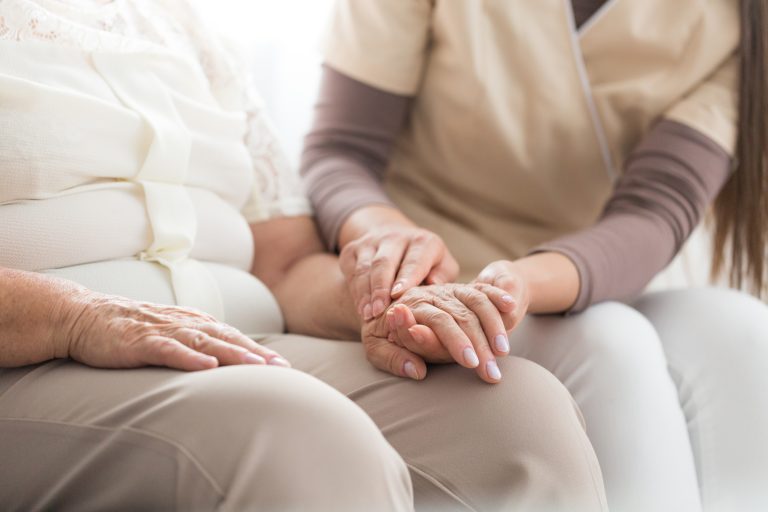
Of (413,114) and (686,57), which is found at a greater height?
(686,57)

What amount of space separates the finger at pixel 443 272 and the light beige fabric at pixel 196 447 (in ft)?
1.07

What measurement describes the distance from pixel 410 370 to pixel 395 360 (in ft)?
0.08

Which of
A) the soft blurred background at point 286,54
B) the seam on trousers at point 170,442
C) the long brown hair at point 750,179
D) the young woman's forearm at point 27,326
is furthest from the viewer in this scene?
the soft blurred background at point 286,54

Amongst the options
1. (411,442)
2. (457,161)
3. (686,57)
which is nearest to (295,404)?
(411,442)

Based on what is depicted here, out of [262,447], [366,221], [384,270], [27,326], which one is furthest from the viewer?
[366,221]

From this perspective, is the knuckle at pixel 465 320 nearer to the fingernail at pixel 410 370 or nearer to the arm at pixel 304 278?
the fingernail at pixel 410 370

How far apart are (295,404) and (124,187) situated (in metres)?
0.39

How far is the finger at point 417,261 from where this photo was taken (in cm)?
90

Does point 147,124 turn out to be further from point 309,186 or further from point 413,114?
point 413,114

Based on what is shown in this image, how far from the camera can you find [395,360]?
83cm

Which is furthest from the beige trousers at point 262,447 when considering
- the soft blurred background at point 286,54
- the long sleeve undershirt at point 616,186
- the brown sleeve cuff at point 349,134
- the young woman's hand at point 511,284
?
the soft blurred background at point 286,54

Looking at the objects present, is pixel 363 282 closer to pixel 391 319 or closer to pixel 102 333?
pixel 391 319

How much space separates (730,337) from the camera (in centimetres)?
103

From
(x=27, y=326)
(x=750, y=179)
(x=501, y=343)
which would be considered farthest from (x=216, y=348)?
(x=750, y=179)
